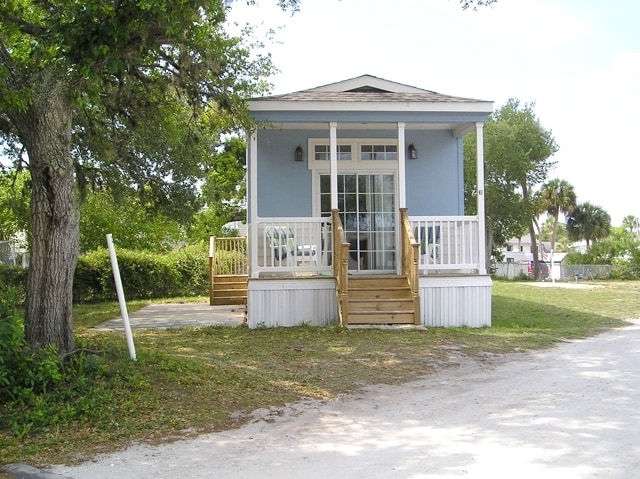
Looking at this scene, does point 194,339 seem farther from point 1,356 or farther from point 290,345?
Answer: point 1,356

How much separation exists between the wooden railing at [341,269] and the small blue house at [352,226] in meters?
0.02

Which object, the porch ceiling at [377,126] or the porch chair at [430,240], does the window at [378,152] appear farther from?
the porch chair at [430,240]

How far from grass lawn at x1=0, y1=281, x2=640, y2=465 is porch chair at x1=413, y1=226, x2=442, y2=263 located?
4.99ft

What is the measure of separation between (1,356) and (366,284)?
661cm

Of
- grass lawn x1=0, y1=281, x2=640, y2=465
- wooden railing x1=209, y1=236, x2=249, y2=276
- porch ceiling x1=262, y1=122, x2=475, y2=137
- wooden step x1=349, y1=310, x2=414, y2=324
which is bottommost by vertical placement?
grass lawn x1=0, y1=281, x2=640, y2=465

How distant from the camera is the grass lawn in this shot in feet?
15.8

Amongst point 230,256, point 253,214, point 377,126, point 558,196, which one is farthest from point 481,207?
point 558,196

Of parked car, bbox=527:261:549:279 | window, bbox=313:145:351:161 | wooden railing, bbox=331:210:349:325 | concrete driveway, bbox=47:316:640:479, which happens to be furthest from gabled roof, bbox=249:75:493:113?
parked car, bbox=527:261:549:279

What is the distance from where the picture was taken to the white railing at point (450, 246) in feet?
35.3

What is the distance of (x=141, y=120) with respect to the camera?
10.6 metres

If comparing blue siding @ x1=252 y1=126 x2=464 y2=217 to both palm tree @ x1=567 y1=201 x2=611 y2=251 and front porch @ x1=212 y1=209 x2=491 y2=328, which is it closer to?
front porch @ x1=212 y1=209 x2=491 y2=328

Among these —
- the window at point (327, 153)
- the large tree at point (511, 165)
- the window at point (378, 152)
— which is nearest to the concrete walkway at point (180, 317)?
the window at point (327, 153)

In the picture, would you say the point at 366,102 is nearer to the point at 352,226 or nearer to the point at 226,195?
the point at 352,226

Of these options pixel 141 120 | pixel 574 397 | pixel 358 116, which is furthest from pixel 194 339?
pixel 574 397
